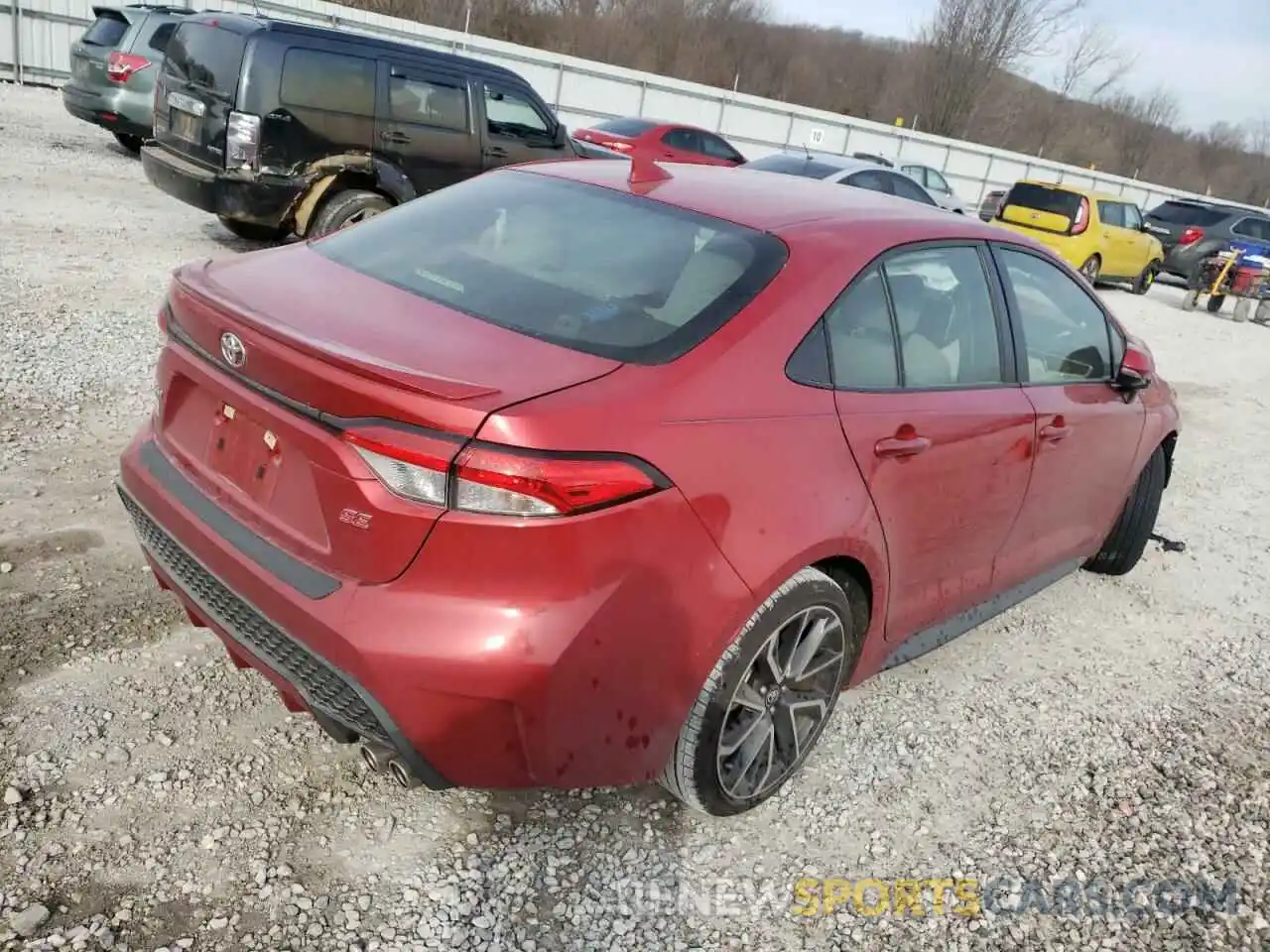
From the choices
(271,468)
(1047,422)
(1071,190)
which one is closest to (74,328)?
(271,468)

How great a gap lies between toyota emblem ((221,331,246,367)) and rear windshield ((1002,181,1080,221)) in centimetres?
1535

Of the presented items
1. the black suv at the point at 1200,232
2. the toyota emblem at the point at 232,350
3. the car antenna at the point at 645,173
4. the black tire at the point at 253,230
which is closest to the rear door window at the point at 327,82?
the black tire at the point at 253,230

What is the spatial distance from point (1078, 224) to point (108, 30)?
45.7 ft

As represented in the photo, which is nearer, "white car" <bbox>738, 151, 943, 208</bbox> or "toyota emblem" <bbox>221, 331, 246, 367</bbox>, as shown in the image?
"toyota emblem" <bbox>221, 331, 246, 367</bbox>

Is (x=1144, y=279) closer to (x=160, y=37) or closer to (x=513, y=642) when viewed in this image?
(x=160, y=37)

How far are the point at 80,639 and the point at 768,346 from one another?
7.67 feet

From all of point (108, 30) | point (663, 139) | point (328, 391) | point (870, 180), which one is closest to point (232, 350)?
point (328, 391)

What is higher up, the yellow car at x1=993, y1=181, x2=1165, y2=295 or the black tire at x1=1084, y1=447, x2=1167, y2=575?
the yellow car at x1=993, y1=181, x2=1165, y2=295

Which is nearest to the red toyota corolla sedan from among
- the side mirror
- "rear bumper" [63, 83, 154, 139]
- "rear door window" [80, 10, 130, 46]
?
the side mirror

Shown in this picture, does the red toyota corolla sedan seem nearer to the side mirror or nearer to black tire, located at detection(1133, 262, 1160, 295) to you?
the side mirror

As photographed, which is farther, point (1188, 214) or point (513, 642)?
point (1188, 214)

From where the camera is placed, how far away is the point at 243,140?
7.38m

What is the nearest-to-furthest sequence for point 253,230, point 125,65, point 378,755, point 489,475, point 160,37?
point 489,475 < point 378,755 < point 253,230 < point 125,65 < point 160,37

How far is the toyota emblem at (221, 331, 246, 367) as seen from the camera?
7.68 feet
